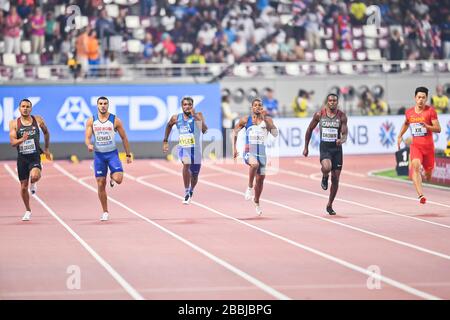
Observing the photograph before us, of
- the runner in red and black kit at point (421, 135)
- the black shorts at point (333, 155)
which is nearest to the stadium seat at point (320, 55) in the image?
the runner in red and black kit at point (421, 135)

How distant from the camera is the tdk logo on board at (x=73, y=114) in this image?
34.8 meters

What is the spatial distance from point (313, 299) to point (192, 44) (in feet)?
87.8

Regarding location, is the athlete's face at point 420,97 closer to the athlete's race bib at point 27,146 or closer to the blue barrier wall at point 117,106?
the athlete's race bib at point 27,146

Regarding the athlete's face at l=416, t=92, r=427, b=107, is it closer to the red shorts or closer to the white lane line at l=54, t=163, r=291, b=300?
the red shorts

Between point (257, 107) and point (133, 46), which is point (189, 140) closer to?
point (257, 107)

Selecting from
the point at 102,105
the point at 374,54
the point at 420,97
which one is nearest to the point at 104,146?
the point at 102,105

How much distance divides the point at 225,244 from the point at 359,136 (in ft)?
71.2

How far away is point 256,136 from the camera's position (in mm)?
19547

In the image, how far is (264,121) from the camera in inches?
772

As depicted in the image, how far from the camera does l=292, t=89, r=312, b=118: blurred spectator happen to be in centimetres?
3603

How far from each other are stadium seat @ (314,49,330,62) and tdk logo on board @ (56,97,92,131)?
26.2 ft

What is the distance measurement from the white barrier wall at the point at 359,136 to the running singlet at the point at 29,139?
17085mm

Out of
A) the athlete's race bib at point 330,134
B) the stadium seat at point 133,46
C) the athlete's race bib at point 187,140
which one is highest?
the stadium seat at point 133,46

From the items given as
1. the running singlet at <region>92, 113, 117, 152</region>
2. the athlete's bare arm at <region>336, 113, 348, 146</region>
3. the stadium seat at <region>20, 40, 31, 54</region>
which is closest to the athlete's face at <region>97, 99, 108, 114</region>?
the running singlet at <region>92, 113, 117, 152</region>
